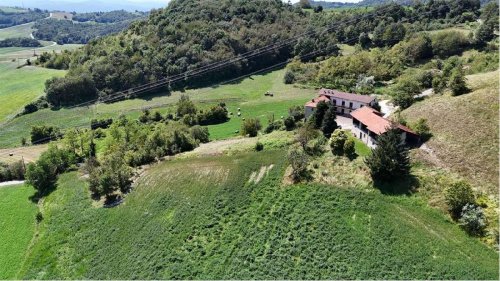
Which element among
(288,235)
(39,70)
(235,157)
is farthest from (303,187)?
(39,70)

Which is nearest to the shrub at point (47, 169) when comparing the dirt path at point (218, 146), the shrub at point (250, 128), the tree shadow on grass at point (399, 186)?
the dirt path at point (218, 146)

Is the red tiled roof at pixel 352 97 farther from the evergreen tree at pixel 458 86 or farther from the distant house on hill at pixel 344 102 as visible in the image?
the evergreen tree at pixel 458 86

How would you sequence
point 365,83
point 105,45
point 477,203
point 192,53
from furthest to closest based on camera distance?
point 105,45, point 192,53, point 365,83, point 477,203

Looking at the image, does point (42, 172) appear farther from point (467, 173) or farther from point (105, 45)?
point (105, 45)

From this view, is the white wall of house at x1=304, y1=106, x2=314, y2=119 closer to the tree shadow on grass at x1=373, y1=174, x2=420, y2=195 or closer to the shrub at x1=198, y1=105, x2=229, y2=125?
the tree shadow on grass at x1=373, y1=174, x2=420, y2=195

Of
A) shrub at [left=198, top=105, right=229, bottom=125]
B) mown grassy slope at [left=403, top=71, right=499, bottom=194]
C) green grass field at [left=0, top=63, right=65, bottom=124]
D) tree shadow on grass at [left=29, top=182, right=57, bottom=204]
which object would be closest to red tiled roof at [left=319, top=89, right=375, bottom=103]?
mown grassy slope at [left=403, top=71, right=499, bottom=194]

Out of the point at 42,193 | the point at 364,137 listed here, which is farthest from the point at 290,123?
the point at 42,193
